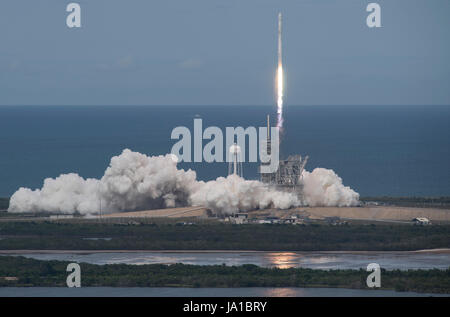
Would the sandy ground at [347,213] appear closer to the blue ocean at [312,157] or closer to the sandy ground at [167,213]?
the sandy ground at [167,213]

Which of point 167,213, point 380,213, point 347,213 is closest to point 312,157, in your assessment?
point 380,213

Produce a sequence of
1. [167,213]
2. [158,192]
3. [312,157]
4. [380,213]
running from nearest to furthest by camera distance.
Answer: [380,213], [167,213], [158,192], [312,157]

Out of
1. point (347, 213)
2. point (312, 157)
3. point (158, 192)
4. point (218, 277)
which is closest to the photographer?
point (218, 277)

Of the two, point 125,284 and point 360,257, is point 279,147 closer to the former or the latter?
point 360,257

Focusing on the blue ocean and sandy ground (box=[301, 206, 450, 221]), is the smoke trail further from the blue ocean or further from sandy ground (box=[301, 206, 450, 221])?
the blue ocean

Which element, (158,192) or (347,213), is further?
(158,192)

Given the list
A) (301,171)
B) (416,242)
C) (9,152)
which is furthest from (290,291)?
(9,152)

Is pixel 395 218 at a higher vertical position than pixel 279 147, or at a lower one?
lower

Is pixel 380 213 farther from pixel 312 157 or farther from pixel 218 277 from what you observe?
pixel 312 157
